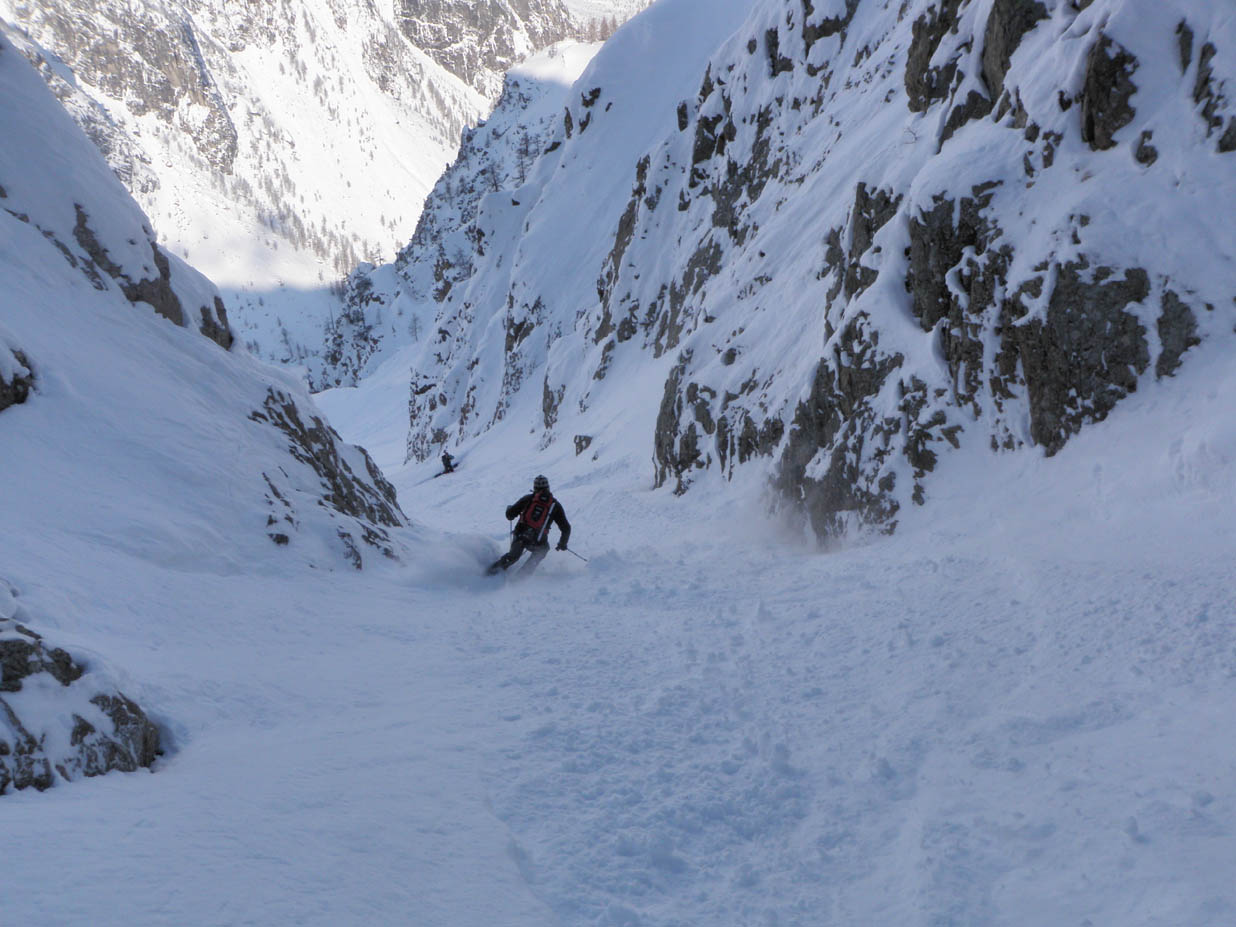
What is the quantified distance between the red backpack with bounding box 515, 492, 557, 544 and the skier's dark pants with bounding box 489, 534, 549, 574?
0.09 meters

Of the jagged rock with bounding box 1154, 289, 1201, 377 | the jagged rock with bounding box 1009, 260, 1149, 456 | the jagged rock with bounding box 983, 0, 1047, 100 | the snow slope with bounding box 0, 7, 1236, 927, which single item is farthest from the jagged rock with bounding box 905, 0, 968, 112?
the snow slope with bounding box 0, 7, 1236, 927

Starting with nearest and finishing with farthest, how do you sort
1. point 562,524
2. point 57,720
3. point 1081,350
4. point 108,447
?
1. point 57,720
2. point 108,447
3. point 1081,350
4. point 562,524

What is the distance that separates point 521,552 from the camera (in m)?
10.9

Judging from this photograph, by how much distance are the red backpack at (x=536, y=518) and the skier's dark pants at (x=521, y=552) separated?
9 centimetres

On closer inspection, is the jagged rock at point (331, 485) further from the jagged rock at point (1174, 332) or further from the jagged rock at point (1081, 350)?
the jagged rock at point (1174, 332)

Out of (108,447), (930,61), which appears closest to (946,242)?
(930,61)

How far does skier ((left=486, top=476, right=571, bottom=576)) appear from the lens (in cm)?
1081

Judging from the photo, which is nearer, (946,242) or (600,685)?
(600,685)

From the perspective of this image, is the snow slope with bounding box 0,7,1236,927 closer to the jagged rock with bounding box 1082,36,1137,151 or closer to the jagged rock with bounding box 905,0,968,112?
the jagged rock with bounding box 1082,36,1137,151

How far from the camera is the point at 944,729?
5.13 meters

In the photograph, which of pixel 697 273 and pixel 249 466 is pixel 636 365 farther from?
pixel 249 466

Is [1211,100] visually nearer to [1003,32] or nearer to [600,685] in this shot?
[1003,32]

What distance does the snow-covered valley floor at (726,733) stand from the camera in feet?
11.5

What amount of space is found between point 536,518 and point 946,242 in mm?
6312
